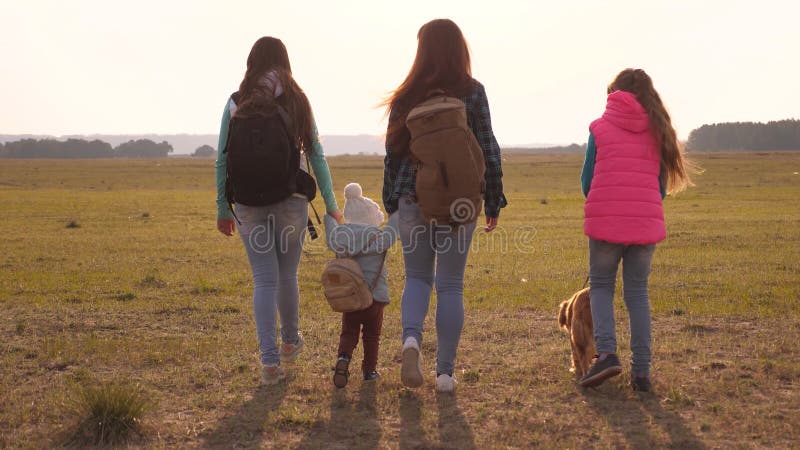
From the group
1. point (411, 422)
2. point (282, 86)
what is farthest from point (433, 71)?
point (411, 422)

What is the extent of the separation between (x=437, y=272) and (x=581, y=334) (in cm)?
124

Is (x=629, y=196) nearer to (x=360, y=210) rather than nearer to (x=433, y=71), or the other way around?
(x=433, y=71)

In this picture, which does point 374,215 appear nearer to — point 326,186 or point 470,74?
point 326,186

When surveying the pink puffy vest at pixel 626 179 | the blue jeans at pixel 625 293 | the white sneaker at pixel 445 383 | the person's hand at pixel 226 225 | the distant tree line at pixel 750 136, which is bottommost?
the white sneaker at pixel 445 383

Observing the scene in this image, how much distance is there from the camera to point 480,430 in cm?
478

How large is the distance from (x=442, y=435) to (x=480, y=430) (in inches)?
9.4

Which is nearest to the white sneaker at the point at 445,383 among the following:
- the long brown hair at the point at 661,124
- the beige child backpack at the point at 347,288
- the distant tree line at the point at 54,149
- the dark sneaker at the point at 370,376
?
the dark sneaker at the point at 370,376

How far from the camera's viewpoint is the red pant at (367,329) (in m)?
5.83

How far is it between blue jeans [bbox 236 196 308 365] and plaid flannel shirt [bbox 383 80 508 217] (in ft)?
2.46

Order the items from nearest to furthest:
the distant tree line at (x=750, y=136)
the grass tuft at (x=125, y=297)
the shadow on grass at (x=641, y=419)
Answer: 1. the shadow on grass at (x=641, y=419)
2. the grass tuft at (x=125, y=297)
3. the distant tree line at (x=750, y=136)

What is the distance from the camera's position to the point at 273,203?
5555 millimetres

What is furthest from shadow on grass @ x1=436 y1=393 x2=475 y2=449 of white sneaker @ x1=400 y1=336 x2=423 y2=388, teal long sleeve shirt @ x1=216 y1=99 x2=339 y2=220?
teal long sleeve shirt @ x1=216 y1=99 x2=339 y2=220

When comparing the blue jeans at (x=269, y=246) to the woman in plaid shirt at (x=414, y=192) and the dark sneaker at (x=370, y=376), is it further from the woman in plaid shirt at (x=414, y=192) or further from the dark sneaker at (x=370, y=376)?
the woman in plaid shirt at (x=414, y=192)

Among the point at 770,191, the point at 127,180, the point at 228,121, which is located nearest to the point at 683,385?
the point at 228,121
